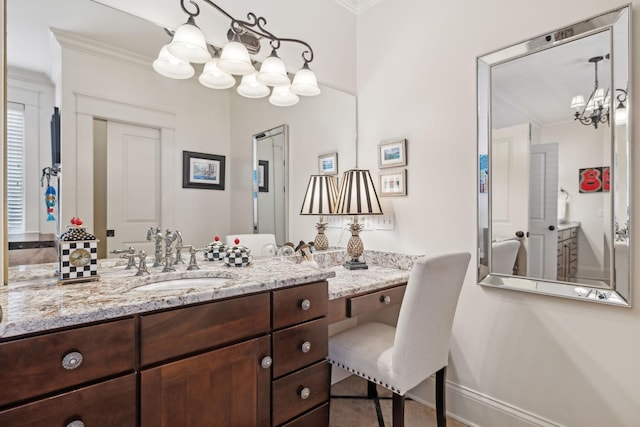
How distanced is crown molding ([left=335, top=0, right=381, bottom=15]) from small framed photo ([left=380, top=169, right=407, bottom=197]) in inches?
47.8

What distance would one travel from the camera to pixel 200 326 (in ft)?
3.44

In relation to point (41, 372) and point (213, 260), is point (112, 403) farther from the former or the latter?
point (213, 260)

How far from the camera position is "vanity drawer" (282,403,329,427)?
1323 millimetres

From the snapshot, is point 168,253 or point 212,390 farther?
point 168,253

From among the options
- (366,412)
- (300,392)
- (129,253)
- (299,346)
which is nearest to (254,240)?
(129,253)

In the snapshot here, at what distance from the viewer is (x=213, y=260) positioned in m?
1.70

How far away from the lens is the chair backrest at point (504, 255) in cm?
167

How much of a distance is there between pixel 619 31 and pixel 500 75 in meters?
0.47

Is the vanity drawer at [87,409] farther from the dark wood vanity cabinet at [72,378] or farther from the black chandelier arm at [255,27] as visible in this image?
the black chandelier arm at [255,27]

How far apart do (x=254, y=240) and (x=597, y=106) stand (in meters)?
1.78

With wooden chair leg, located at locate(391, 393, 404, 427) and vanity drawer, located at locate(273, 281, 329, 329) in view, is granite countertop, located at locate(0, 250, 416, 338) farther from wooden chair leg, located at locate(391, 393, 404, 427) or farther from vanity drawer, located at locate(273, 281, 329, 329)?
Answer: wooden chair leg, located at locate(391, 393, 404, 427)

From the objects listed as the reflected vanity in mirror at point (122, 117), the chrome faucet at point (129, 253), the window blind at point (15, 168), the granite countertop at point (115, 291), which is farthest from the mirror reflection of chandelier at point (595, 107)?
the window blind at point (15, 168)

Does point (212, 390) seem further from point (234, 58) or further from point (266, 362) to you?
point (234, 58)

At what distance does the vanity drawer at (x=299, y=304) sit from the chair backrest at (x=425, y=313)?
347 mm
